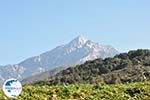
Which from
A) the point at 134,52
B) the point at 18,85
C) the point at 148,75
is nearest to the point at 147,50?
the point at 134,52

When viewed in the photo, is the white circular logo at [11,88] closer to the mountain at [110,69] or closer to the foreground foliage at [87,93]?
the foreground foliage at [87,93]

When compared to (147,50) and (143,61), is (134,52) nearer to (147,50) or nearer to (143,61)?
(147,50)

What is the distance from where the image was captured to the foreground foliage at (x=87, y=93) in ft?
64.3

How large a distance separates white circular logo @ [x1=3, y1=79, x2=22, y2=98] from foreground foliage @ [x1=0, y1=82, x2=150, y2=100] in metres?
3.45

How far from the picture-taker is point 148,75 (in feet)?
150

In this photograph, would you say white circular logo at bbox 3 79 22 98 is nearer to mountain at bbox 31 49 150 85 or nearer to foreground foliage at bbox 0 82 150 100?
foreground foliage at bbox 0 82 150 100

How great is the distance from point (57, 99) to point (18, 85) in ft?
13.4

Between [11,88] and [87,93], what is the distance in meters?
5.53

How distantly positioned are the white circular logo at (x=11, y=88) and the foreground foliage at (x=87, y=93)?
3.45m

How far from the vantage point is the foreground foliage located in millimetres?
19586

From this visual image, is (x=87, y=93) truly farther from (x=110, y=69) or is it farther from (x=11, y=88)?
(x=110, y=69)

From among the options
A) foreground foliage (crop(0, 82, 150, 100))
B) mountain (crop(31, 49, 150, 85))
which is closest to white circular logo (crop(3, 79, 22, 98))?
foreground foliage (crop(0, 82, 150, 100))

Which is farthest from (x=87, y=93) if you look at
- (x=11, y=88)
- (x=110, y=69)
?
(x=110, y=69)

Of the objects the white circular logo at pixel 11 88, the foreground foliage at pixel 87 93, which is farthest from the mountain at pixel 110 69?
the white circular logo at pixel 11 88
